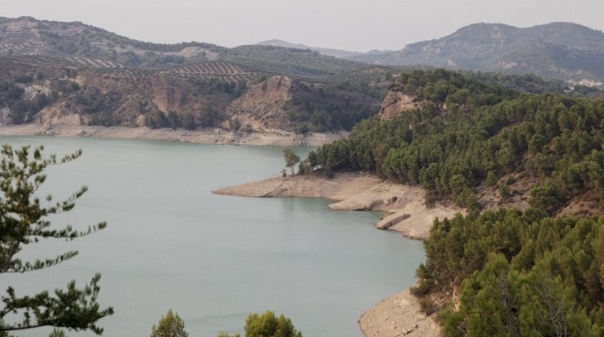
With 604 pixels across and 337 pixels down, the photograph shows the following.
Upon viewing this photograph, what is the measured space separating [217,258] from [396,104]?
3036 cm

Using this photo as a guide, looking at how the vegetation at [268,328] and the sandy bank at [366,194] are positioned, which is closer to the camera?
the vegetation at [268,328]

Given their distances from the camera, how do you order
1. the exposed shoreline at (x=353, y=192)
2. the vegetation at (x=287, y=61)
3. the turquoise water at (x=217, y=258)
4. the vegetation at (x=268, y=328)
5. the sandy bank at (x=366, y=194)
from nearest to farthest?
1. the vegetation at (x=268, y=328)
2. the exposed shoreline at (x=353, y=192)
3. the turquoise water at (x=217, y=258)
4. the sandy bank at (x=366, y=194)
5. the vegetation at (x=287, y=61)

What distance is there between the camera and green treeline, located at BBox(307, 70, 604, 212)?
37219 millimetres

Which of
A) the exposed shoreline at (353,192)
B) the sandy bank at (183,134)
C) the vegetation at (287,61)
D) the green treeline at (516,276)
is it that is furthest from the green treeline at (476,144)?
the vegetation at (287,61)

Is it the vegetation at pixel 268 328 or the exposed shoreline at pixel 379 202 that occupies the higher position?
the vegetation at pixel 268 328

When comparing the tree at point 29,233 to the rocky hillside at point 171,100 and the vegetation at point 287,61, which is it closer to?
the rocky hillside at point 171,100

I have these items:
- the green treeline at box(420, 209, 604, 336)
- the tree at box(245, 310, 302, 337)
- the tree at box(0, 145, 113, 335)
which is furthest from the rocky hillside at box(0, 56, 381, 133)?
the tree at box(0, 145, 113, 335)

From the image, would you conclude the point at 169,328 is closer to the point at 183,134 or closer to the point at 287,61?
the point at 183,134

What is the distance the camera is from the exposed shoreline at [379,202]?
79.2ft

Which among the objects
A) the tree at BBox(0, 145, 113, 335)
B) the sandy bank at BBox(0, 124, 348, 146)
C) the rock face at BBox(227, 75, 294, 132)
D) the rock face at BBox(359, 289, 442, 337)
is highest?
the tree at BBox(0, 145, 113, 335)

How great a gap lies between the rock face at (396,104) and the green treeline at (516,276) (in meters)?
29.0

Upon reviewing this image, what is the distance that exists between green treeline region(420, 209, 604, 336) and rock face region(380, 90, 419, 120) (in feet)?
95.2

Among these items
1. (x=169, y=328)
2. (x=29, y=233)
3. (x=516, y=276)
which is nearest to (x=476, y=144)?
(x=516, y=276)

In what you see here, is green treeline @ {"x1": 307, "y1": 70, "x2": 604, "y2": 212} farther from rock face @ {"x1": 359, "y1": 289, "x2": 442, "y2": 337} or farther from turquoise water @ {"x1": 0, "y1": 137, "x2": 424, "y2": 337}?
rock face @ {"x1": 359, "y1": 289, "x2": 442, "y2": 337}
